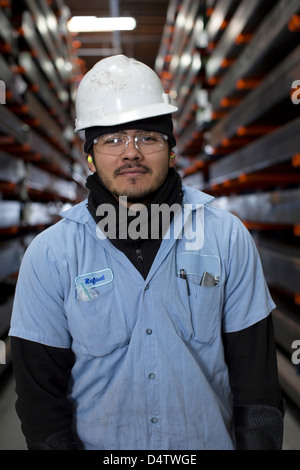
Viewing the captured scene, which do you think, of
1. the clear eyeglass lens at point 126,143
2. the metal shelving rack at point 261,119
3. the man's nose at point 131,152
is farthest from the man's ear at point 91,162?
the metal shelving rack at point 261,119

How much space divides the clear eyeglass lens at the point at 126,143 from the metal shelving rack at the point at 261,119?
173cm

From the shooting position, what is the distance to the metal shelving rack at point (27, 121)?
4.70 meters

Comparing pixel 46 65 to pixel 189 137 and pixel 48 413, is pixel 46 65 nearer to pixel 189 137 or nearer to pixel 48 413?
pixel 189 137

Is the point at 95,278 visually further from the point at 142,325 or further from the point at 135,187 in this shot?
the point at 135,187

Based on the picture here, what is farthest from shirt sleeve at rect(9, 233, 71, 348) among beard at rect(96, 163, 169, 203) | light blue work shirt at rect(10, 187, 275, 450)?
beard at rect(96, 163, 169, 203)

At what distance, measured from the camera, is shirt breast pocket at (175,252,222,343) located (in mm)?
1524

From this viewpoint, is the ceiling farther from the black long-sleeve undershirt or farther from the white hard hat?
the black long-sleeve undershirt

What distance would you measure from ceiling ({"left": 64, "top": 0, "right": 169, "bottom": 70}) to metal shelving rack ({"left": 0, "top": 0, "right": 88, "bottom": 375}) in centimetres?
166

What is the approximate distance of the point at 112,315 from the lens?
1.51 meters

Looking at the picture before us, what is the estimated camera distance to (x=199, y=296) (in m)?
1.53

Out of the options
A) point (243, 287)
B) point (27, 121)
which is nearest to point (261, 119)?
point (243, 287)

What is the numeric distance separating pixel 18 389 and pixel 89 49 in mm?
13771

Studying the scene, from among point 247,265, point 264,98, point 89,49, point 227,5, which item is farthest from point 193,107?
point 89,49
